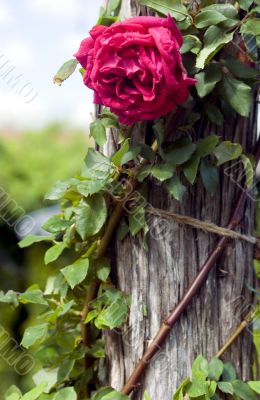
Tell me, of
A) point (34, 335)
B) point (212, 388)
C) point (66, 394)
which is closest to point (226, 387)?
point (212, 388)

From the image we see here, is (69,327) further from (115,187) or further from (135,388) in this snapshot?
(115,187)

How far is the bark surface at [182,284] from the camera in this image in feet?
4.16

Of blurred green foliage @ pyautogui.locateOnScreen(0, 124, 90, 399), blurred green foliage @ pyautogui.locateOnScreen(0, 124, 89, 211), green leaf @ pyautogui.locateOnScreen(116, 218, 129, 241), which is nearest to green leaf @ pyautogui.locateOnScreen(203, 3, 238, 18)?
green leaf @ pyautogui.locateOnScreen(116, 218, 129, 241)

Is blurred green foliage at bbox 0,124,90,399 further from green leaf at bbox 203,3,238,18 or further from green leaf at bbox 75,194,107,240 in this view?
green leaf at bbox 203,3,238,18

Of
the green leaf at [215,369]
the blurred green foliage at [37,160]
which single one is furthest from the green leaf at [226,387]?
the blurred green foliage at [37,160]

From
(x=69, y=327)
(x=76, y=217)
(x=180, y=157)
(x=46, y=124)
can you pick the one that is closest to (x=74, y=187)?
(x=76, y=217)

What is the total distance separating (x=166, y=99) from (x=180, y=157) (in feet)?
0.43

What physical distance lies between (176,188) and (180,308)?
0.90 feet

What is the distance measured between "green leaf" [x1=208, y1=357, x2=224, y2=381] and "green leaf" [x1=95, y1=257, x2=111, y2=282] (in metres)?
0.30

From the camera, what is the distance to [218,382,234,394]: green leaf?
1.23 meters

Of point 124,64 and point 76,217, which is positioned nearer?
point 124,64

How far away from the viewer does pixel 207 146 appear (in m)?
1.21

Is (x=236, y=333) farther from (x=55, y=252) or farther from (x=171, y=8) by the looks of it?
(x=171, y=8)

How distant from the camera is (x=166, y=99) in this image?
114cm
